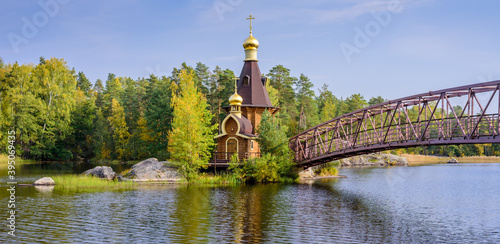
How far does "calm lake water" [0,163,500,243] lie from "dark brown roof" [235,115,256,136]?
33.4 feet

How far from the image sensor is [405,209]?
99.4 feet

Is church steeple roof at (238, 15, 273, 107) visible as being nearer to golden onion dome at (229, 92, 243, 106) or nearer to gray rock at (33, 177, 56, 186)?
golden onion dome at (229, 92, 243, 106)

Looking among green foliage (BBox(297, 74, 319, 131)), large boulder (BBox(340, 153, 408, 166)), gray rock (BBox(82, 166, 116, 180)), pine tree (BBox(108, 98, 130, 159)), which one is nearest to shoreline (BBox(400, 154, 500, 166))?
large boulder (BBox(340, 153, 408, 166))

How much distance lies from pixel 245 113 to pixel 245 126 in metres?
3.28

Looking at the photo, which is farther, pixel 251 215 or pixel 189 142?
pixel 189 142

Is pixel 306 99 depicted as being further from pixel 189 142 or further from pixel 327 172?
pixel 189 142

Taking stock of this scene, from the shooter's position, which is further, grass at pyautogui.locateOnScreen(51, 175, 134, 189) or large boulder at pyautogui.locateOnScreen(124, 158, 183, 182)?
large boulder at pyautogui.locateOnScreen(124, 158, 183, 182)

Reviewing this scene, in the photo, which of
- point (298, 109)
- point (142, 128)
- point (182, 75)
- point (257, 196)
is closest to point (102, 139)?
point (142, 128)

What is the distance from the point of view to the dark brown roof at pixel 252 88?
5327 cm

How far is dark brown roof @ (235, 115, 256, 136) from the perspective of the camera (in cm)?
4988

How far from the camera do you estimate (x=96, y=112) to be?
96375mm

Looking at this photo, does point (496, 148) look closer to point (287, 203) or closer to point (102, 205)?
point (287, 203)

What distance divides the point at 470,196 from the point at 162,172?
2754cm

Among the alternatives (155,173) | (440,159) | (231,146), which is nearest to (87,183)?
(155,173)
